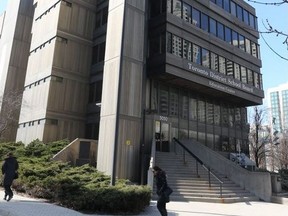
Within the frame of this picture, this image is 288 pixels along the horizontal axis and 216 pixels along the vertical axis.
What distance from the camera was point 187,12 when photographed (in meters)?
25.9

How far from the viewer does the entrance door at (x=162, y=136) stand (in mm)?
24219

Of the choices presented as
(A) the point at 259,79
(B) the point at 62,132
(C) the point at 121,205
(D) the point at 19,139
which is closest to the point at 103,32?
(B) the point at 62,132

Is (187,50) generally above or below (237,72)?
above

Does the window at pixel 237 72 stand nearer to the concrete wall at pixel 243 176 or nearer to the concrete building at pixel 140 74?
the concrete building at pixel 140 74

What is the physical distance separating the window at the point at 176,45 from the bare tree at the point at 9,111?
51.0ft

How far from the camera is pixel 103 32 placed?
2764 cm

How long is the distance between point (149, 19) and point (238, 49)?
399 inches

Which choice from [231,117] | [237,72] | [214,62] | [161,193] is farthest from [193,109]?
[161,193]

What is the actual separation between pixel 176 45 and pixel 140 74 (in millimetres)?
4524

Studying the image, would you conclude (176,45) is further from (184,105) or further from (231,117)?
(231,117)

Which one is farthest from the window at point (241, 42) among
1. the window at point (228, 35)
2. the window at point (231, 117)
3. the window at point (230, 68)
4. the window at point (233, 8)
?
the window at point (231, 117)

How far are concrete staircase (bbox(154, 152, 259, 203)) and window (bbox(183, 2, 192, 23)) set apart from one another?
11.5 m

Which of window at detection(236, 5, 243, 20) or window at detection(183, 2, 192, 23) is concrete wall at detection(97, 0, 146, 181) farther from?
window at detection(236, 5, 243, 20)

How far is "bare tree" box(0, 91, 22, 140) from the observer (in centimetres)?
2922
